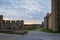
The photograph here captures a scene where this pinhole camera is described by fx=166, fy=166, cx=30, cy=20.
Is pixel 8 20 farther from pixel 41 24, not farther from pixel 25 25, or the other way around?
pixel 41 24

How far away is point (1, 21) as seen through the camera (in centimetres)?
3438

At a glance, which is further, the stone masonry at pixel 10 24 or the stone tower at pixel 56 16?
the stone masonry at pixel 10 24

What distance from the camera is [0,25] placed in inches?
1289

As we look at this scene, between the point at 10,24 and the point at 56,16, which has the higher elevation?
the point at 56,16

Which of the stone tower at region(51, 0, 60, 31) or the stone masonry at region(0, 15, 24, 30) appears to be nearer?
the stone tower at region(51, 0, 60, 31)

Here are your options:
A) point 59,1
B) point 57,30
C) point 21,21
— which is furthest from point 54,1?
point 21,21

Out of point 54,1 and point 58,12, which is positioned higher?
point 54,1

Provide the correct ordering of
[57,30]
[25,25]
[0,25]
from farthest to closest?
[25,25], [0,25], [57,30]

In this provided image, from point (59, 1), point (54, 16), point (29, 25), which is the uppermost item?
point (59, 1)

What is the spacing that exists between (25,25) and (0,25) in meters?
6.20

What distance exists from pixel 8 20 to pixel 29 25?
6.13 metres

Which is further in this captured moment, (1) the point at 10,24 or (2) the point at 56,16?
(1) the point at 10,24

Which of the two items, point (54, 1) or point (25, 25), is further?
point (25, 25)

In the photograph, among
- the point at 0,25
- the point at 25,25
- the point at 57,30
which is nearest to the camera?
the point at 57,30
